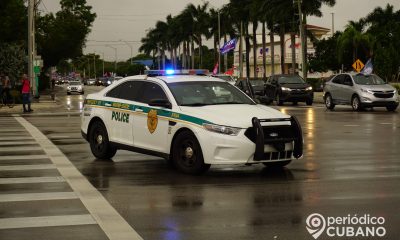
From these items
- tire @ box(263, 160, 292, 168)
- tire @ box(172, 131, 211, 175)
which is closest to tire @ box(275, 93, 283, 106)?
tire @ box(263, 160, 292, 168)

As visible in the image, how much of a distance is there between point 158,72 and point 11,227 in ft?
19.5

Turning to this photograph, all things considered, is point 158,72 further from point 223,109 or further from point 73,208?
point 73,208

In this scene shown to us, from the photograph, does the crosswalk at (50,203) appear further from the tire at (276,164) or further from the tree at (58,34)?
the tree at (58,34)

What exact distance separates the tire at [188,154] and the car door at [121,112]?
1304 millimetres

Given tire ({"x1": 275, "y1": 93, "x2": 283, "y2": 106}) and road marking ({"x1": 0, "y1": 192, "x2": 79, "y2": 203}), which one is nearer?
road marking ({"x1": 0, "y1": 192, "x2": 79, "y2": 203})

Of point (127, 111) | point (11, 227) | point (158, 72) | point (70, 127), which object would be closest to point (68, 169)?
point (127, 111)

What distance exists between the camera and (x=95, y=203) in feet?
27.1

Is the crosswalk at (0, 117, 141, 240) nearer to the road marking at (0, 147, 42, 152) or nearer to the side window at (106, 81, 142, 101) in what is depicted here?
the road marking at (0, 147, 42, 152)

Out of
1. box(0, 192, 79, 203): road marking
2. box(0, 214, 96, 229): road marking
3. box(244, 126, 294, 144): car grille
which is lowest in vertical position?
box(0, 214, 96, 229): road marking

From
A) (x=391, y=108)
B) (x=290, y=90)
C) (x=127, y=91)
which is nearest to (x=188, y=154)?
(x=127, y=91)

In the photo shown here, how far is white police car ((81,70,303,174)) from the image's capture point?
33.1ft

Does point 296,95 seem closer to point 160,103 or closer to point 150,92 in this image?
point 150,92

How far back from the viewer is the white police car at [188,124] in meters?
10.1

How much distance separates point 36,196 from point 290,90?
27.7 metres
